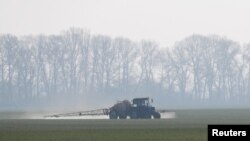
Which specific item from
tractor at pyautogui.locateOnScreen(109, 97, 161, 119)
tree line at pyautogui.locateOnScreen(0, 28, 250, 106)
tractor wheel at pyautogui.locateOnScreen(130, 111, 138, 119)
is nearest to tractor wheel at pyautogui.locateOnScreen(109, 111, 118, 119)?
tractor at pyautogui.locateOnScreen(109, 97, 161, 119)

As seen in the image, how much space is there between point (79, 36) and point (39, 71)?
40.8ft

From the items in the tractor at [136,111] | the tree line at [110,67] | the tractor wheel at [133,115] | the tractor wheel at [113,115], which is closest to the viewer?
the tractor wheel at [133,115]

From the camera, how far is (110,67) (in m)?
175

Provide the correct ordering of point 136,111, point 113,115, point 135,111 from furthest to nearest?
point 113,115
point 136,111
point 135,111

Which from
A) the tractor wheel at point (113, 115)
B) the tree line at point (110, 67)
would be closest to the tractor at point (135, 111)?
the tractor wheel at point (113, 115)

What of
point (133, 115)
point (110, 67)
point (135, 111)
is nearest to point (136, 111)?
point (135, 111)

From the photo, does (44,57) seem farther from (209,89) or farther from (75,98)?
(209,89)

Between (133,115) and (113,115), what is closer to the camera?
(133,115)

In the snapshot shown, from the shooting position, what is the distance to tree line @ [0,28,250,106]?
172 metres

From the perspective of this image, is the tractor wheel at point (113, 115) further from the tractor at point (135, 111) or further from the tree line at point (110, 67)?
the tree line at point (110, 67)

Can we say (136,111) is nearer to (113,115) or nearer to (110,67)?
(113,115)

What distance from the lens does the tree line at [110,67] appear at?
563ft

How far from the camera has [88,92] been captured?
170 m

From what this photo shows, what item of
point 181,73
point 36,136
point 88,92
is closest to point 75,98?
point 88,92
